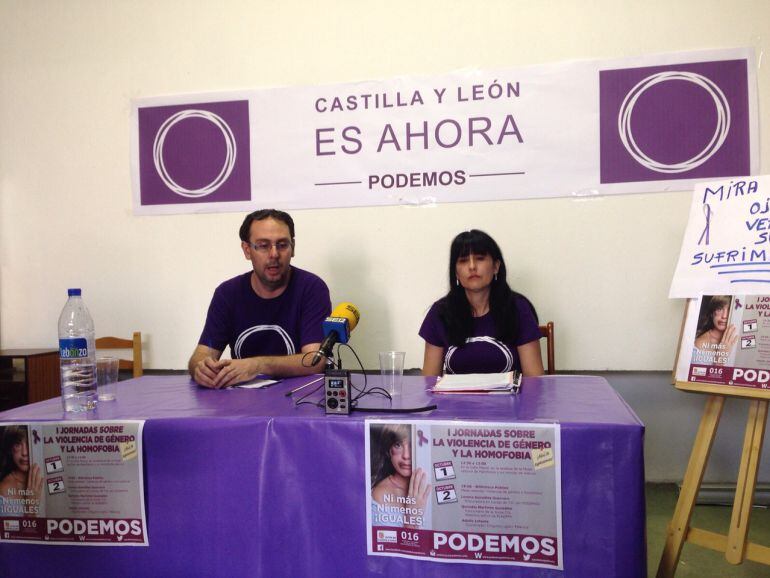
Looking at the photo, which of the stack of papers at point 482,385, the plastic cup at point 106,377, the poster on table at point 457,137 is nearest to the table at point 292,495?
the stack of papers at point 482,385

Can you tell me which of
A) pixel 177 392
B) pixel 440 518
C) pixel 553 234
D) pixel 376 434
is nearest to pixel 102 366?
pixel 177 392

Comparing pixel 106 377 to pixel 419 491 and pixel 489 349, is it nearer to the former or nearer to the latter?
pixel 419 491

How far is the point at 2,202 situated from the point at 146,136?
95 cm

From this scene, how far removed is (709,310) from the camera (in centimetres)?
187

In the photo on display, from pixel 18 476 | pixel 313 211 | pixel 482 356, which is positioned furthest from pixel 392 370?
pixel 313 211

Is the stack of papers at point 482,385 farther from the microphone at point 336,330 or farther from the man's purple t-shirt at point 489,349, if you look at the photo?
the man's purple t-shirt at point 489,349

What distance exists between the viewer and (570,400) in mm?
1445

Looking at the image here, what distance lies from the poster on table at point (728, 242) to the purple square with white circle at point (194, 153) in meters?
2.08

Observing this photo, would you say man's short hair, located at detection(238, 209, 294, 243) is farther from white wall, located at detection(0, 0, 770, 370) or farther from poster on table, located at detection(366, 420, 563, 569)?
poster on table, located at detection(366, 420, 563, 569)

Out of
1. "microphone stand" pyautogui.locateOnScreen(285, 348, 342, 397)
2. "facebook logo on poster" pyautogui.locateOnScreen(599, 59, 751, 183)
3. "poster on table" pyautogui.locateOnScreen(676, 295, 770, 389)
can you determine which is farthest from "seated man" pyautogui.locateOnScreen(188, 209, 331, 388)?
"facebook logo on poster" pyautogui.locateOnScreen(599, 59, 751, 183)

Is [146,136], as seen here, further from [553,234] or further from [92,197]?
[553,234]

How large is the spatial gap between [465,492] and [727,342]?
110 centimetres

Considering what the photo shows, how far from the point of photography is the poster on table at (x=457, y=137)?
262 centimetres

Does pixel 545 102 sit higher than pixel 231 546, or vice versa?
pixel 545 102
